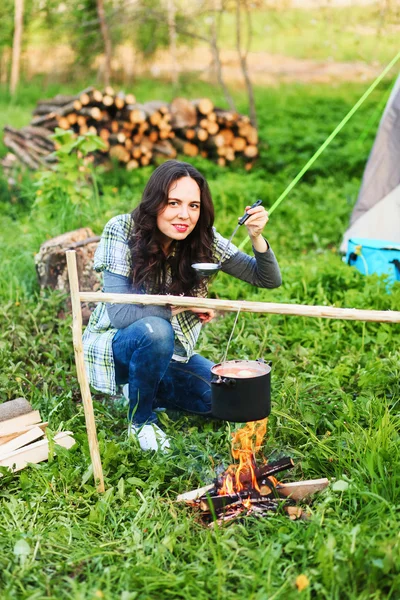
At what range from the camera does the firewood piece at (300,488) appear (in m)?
2.53

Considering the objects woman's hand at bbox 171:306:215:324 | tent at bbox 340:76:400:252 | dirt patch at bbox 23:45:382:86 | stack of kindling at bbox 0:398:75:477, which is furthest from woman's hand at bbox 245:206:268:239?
dirt patch at bbox 23:45:382:86

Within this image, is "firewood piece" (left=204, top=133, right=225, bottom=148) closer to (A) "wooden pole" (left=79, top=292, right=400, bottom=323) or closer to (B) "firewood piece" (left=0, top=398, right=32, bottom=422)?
(B) "firewood piece" (left=0, top=398, right=32, bottom=422)

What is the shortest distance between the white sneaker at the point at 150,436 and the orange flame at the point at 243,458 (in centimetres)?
37

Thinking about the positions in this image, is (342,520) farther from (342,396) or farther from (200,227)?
(200,227)

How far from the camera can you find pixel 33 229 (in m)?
5.30

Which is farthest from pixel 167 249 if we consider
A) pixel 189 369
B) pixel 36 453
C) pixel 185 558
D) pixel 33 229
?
pixel 33 229

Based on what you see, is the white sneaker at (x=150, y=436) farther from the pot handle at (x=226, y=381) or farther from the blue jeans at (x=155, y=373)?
the pot handle at (x=226, y=381)

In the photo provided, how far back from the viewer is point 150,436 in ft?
9.81

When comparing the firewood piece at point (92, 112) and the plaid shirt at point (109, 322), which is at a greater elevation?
the firewood piece at point (92, 112)

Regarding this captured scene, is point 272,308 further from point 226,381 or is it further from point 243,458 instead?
point 243,458

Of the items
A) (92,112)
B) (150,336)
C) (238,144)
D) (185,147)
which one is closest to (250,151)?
(238,144)

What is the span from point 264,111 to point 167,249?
26.6 ft

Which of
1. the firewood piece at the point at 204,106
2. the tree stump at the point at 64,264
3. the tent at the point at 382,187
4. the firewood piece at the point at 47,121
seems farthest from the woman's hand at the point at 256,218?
the firewood piece at the point at 204,106

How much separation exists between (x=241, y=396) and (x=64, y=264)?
2.38 metres
